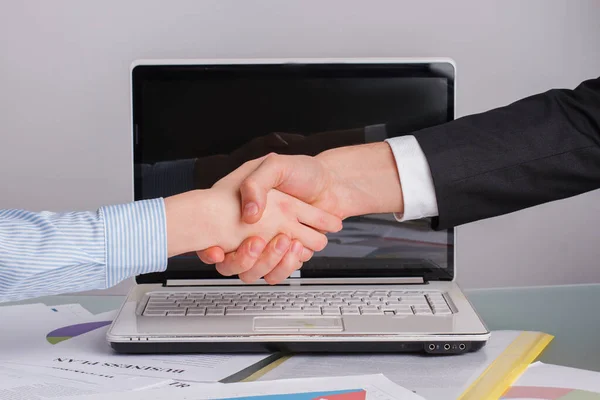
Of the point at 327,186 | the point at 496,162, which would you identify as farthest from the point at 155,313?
the point at 496,162

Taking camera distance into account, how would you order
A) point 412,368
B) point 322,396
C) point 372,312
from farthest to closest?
point 372,312 < point 412,368 < point 322,396

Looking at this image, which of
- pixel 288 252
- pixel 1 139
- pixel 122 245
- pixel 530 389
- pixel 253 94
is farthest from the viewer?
pixel 1 139

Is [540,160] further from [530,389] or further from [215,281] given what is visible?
[215,281]

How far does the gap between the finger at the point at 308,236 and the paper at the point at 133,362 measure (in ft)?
0.73

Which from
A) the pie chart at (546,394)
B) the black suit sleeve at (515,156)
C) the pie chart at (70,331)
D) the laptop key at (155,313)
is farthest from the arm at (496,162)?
the pie chart at (546,394)

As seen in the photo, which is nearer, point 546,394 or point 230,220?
point 546,394

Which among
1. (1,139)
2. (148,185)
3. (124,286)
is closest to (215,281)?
(148,185)

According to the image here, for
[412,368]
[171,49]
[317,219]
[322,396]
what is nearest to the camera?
[322,396]

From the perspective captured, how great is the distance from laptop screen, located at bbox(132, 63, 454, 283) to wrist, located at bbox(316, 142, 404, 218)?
0.02 m

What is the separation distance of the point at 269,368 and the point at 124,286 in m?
0.80

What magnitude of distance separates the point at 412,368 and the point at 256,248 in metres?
0.29

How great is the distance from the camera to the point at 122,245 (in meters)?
0.96

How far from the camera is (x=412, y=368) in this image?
90cm

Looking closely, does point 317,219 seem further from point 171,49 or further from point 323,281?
point 171,49
